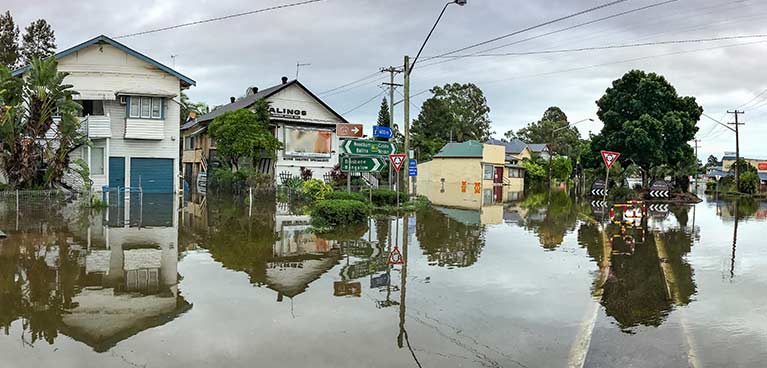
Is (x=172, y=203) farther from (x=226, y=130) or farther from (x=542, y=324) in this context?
(x=542, y=324)

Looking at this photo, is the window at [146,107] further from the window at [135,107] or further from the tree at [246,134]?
the tree at [246,134]

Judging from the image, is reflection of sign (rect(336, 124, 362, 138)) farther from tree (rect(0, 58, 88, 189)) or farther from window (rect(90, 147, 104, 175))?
tree (rect(0, 58, 88, 189))

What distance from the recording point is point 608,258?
1305 cm

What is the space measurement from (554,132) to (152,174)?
83.6m

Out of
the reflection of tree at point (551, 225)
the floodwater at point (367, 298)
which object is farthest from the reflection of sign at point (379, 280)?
the reflection of tree at point (551, 225)

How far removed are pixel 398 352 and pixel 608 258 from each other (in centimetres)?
827

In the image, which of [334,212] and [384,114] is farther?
[384,114]

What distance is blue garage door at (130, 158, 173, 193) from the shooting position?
29859 mm

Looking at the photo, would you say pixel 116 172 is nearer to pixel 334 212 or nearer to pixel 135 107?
pixel 135 107

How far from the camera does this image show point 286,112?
3988 cm

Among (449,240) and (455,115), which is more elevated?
(455,115)

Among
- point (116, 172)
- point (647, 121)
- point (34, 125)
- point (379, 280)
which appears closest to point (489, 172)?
point (647, 121)

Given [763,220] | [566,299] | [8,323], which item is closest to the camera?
[8,323]

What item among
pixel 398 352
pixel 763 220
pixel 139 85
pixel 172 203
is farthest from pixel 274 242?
pixel 763 220
